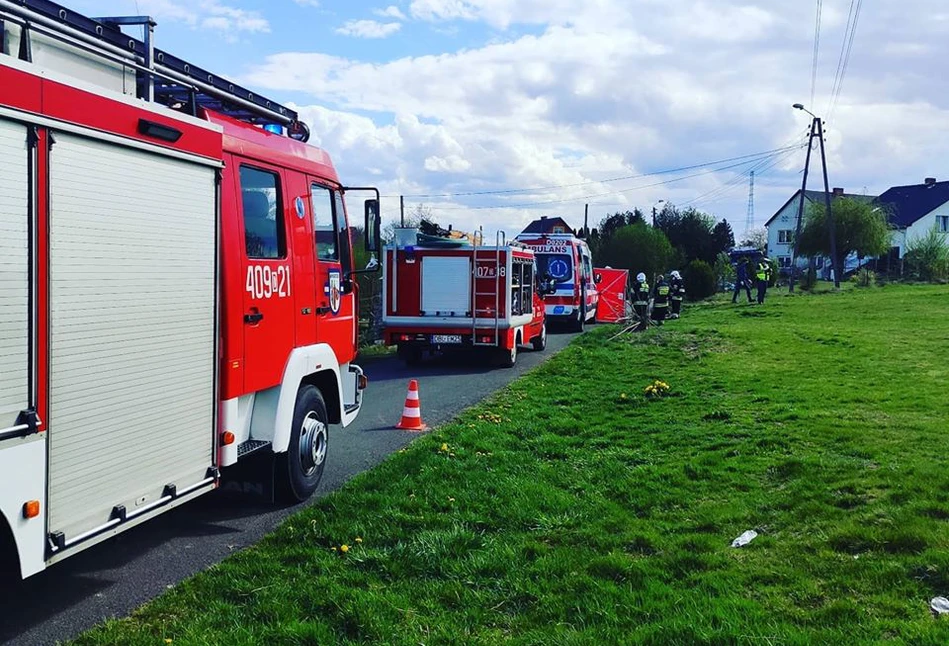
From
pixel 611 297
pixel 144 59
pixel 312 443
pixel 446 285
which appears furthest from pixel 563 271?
pixel 144 59

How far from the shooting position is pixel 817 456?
7.38 m

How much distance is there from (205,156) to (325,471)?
11.5 feet

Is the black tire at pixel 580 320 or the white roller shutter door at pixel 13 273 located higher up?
the white roller shutter door at pixel 13 273

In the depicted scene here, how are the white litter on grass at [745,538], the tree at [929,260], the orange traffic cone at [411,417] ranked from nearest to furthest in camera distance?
1. the white litter on grass at [745,538]
2. the orange traffic cone at [411,417]
3. the tree at [929,260]

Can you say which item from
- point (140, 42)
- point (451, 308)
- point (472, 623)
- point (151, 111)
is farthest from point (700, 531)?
point (451, 308)

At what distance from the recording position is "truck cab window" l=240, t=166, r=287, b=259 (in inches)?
228

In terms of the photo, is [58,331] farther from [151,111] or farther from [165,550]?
[165,550]

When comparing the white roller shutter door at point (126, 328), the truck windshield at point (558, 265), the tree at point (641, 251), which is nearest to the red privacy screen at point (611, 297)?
the truck windshield at point (558, 265)

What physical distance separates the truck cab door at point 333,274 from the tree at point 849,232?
130 ft

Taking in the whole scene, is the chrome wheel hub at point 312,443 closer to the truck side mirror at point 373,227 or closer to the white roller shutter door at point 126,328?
the white roller shutter door at point 126,328

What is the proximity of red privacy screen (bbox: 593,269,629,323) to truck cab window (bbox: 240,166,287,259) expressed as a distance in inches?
905

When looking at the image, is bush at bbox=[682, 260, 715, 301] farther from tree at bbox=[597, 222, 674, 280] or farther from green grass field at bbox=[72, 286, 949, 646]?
green grass field at bbox=[72, 286, 949, 646]

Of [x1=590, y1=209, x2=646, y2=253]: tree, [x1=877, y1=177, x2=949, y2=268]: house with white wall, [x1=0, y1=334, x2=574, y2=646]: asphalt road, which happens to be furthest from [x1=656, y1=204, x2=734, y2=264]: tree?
[x1=0, y1=334, x2=574, y2=646]: asphalt road

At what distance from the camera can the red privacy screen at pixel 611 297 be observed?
94.8 feet
